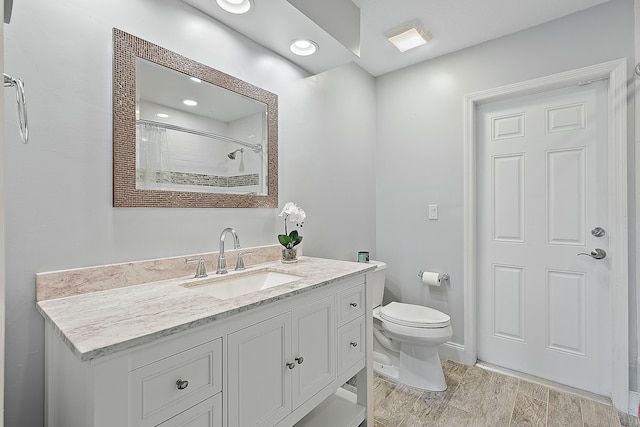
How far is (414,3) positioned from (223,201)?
5.33 ft

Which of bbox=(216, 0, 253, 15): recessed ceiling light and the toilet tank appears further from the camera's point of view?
the toilet tank

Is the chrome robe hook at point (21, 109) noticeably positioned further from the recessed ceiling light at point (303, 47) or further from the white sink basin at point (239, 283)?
the recessed ceiling light at point (303, 47)

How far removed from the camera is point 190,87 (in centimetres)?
146

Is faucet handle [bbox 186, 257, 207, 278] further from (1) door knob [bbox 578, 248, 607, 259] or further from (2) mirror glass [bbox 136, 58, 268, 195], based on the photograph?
(1) door knob [bbox 578, 248, 607, 259]

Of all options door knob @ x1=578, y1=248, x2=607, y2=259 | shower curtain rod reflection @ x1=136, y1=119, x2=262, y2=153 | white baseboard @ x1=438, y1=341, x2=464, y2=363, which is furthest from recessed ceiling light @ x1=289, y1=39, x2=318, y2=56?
white baseboard @ x1=438, y1=341, x2=464, y2=363

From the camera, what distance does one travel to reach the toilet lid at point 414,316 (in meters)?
1.95

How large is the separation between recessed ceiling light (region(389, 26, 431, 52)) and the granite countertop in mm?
1761

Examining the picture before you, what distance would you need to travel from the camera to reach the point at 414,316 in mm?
2090

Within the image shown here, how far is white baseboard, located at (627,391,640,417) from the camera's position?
172 cm

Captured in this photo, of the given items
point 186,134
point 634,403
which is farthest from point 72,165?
point 634,403

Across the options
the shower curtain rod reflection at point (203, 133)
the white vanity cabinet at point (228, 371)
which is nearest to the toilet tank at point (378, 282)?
the white vanity cabinet at point (228, 371)

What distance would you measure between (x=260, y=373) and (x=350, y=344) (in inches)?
22.3

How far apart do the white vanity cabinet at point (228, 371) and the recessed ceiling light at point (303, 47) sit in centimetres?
135

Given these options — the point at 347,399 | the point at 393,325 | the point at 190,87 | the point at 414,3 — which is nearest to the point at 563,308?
the point at 393,325
